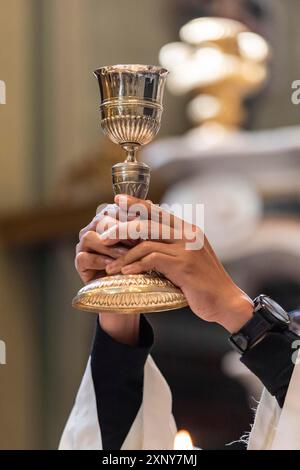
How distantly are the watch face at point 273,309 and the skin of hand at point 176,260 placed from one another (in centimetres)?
3

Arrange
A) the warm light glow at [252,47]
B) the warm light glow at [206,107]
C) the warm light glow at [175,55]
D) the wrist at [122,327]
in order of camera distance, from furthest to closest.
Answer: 1. the warm light glow at [206,107]
2. the warm light glow at [175,55]
3. the warm light glow at [252,47]
4. the wrist at [122,327]

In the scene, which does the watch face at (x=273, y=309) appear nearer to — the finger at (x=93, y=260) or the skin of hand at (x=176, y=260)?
the skin of hand at (x=176, y=260)

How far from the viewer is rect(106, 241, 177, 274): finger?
106 cm

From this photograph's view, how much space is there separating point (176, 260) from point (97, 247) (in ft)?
0.32

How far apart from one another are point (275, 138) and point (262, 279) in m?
0.78

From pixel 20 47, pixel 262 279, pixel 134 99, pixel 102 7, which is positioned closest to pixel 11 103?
pixel 20 47

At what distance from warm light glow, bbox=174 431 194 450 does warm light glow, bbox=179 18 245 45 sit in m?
3.76

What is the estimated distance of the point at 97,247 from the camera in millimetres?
1093

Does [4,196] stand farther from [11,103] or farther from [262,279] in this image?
[262,279]

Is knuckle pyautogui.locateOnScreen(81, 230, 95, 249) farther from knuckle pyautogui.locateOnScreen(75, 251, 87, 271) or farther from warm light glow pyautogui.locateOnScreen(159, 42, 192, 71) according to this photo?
warm light glow pyautogui.locateOnScreen(159, 42, 192, 71)

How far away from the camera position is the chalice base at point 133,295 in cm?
108

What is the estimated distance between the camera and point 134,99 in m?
1.12

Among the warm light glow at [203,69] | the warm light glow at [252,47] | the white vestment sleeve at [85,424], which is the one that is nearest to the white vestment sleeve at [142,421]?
the white vestment sleeve at [85,424]

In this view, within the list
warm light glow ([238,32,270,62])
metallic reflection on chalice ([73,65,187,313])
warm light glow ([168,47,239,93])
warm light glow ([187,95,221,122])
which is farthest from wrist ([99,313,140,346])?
warm light glow ([187,95,221,122])
